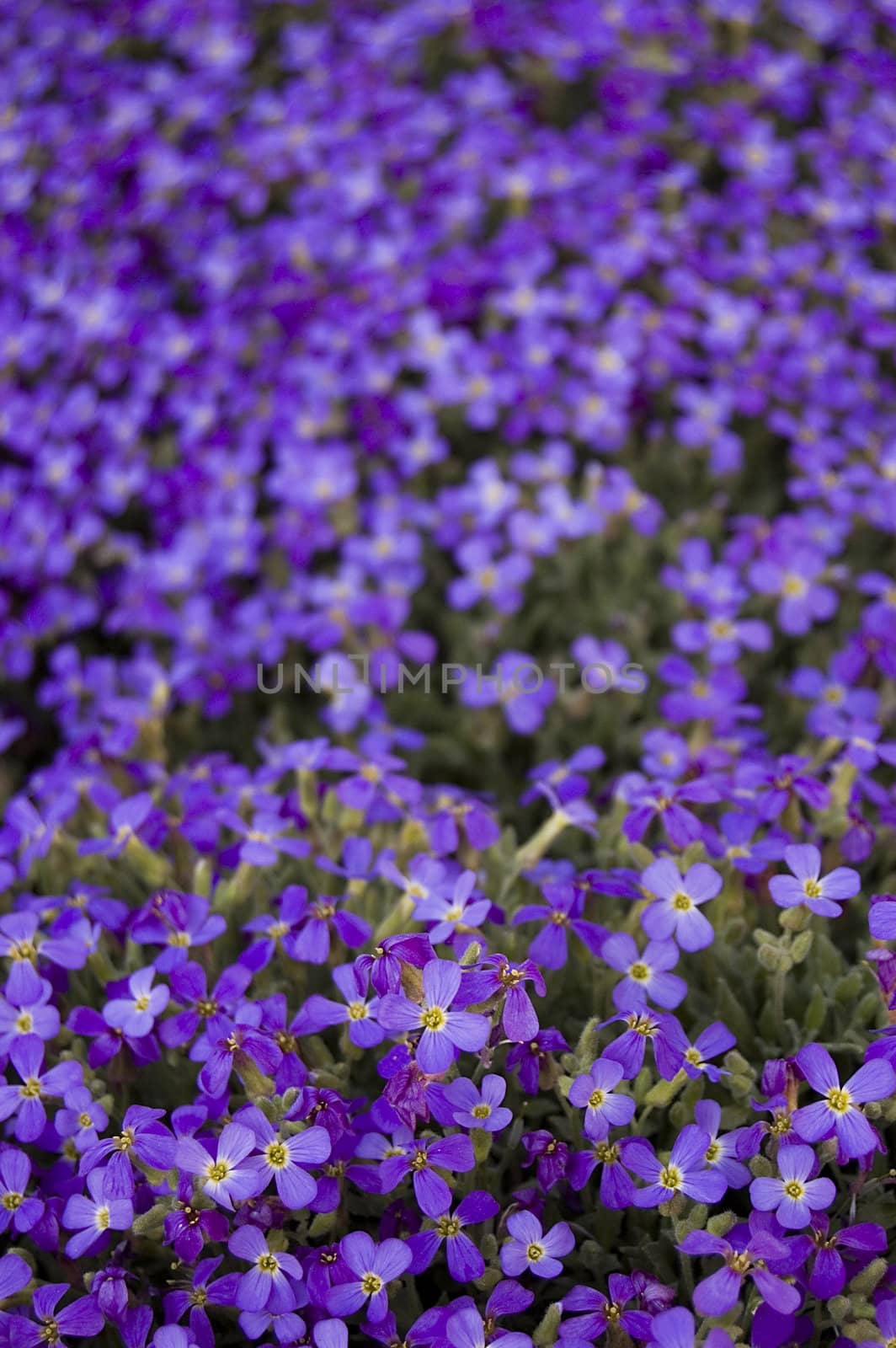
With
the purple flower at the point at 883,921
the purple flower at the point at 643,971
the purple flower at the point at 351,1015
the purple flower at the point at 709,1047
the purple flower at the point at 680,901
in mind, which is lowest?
the purple flower at the point at 709,1047

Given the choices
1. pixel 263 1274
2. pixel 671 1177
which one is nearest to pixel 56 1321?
pixel 263 1274

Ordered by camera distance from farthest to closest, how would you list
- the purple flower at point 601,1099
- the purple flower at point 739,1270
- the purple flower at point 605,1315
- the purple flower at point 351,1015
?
the purple flower at point 351,1015
the purple flower at point 601,1099
the purple flower at point 605,1315
the purple flower at point 739,1270

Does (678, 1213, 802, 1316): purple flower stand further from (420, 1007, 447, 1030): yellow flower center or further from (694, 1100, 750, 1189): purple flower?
(420, 1007, 447, 1030): yellow flower center

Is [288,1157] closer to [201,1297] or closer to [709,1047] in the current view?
[201,1297]

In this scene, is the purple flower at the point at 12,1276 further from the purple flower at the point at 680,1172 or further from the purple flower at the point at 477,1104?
the purple flower at the point at 680,1172

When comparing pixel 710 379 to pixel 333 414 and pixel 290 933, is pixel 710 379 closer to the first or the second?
pixel 333 414

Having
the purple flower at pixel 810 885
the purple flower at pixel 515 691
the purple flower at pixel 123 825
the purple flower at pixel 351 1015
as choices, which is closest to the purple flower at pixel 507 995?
the purple flower at pixel 351 1015

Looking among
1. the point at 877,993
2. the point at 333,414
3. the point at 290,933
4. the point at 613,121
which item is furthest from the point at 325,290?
the point at 877,993

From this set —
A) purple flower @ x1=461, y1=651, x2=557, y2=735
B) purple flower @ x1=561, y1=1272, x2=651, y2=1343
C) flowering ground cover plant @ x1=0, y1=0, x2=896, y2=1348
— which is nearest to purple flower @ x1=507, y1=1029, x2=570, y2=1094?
flowering ground cover plant @ x1=0, y1=0, x2=896, y2=1348
